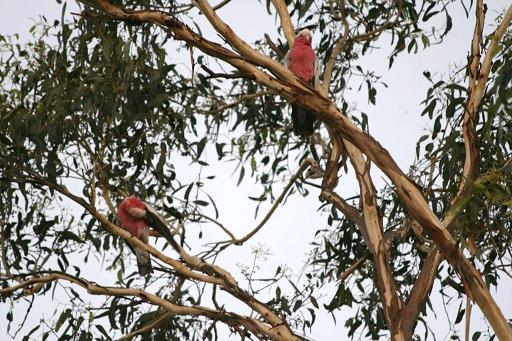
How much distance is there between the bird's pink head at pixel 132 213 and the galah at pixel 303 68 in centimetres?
100

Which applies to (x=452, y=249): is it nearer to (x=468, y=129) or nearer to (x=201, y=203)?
(x=468, y=129)

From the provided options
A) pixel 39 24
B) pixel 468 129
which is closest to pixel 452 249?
pixel 468 129

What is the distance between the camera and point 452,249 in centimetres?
322

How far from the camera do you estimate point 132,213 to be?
4.62 m

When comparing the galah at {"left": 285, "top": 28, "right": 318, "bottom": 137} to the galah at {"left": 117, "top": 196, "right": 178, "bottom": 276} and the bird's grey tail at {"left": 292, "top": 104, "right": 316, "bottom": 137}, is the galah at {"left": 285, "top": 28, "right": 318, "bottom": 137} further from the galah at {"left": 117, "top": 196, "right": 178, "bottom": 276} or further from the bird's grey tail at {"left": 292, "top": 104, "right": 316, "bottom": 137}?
the galah at {"left": 117, "top": 196, "right": 178, "bottom": 276}

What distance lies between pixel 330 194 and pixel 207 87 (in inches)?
42.8

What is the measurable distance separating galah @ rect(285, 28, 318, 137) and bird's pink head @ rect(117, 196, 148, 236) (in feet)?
3.27

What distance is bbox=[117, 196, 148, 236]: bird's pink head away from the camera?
4594mm

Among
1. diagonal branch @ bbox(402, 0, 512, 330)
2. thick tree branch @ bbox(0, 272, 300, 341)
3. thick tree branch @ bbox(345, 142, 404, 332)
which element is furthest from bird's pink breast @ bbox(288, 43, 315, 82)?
thick tree branch @ bbox(0, 272, 300, 341)

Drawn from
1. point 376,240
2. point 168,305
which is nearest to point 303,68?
point 376,240

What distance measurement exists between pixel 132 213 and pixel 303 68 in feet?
4.16

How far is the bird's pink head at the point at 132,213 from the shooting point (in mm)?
4594

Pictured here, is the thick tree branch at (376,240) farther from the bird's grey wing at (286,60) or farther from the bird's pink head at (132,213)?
the bird's pink head at (132,213)

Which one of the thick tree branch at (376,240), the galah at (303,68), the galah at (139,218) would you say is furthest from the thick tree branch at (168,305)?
the galah at (303,68)
